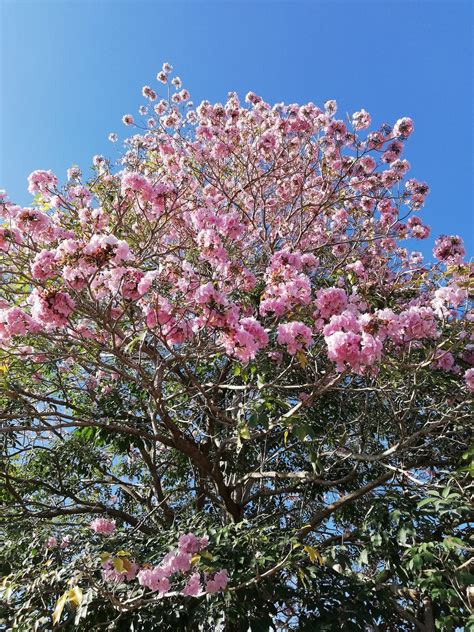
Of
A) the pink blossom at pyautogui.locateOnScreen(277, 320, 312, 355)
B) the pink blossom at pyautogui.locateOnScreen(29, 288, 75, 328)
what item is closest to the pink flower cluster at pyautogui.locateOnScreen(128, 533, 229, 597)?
the pink blossom at pyautogui.locateOnScreen(277, 320, 312, 355)

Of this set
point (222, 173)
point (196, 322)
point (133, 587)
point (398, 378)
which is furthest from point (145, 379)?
point (222, 173)

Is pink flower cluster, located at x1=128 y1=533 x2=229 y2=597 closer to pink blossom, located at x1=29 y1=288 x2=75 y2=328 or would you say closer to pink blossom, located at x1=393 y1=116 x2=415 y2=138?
pink blossom, located at x1=29 y1=288 x2=75 y2=328

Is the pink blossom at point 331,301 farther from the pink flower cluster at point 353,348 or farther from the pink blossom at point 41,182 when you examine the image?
the pink blossom at point 41,182

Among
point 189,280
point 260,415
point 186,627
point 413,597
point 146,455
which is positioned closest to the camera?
point 260,415

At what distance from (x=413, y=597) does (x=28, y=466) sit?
3923mm

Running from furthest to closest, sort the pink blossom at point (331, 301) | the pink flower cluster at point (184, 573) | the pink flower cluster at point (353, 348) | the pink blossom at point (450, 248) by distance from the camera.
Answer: the pink blossom at point (450, 248), the pink blossom at point (331, 301), the pink flower cluster at point (184, 573), the pink flower cluster at point (353, 348)

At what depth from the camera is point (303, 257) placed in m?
4.00

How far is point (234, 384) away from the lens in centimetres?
475

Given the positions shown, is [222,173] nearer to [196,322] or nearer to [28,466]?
[196,322]

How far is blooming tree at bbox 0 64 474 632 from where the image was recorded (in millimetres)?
2857

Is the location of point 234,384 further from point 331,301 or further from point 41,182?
point 41,182

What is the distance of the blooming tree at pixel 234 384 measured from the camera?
2.86 m

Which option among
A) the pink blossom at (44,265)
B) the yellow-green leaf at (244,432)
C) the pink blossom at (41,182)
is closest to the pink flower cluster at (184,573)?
the yellow-green leaf at (244,432)

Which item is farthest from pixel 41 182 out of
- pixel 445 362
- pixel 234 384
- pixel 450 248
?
pixel 450 248
